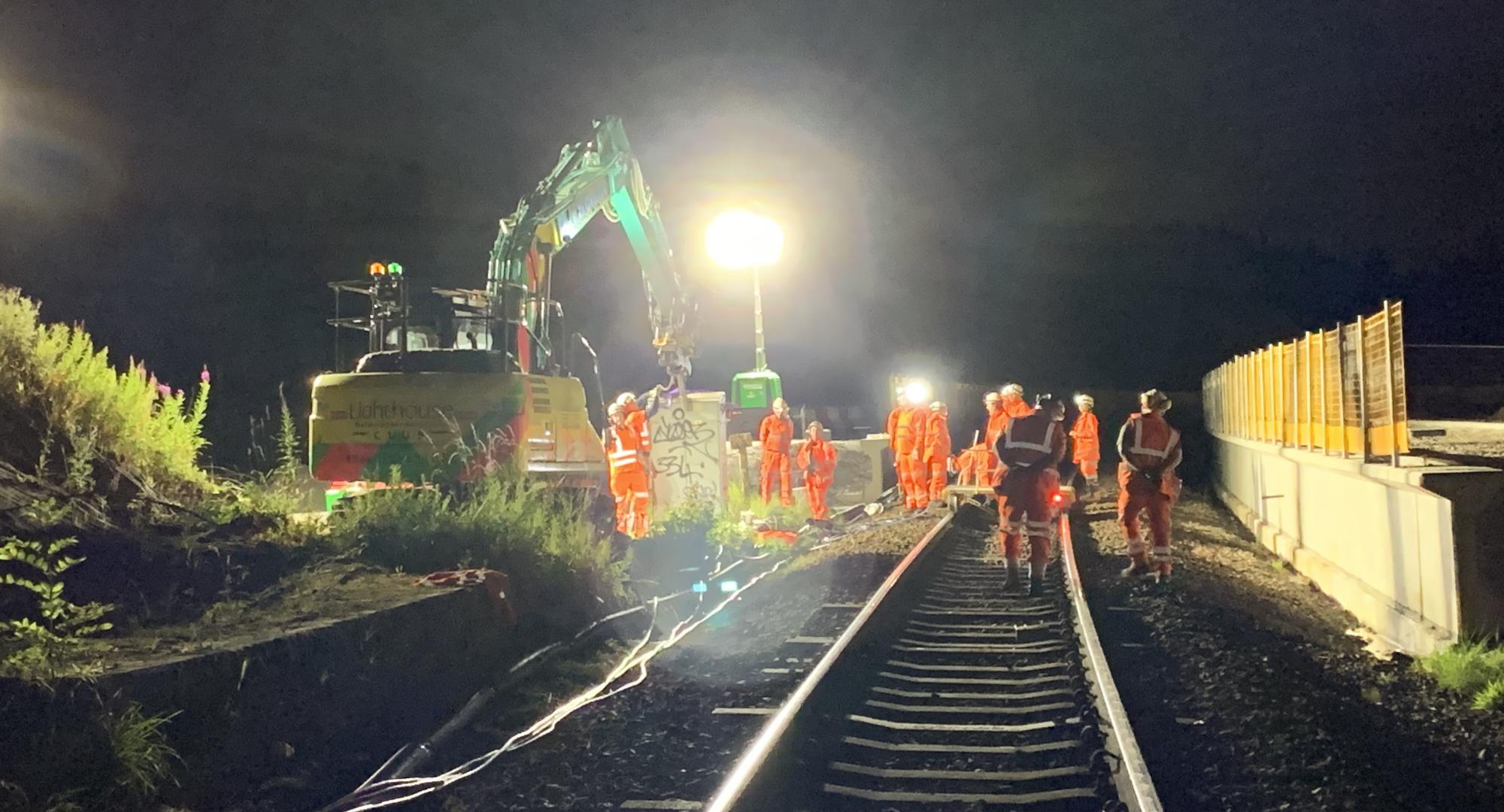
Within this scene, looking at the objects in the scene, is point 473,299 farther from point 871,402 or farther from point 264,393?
point 871,402

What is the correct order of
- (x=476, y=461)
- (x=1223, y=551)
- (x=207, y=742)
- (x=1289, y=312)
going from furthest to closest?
(x=1289, y=312) < (x=1223, y=551) < (x=476, y=461) < (x=207, y=742)

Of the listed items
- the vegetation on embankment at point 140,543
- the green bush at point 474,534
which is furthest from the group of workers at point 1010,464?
the green bush at point 474,534

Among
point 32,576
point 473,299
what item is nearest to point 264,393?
point 473,299

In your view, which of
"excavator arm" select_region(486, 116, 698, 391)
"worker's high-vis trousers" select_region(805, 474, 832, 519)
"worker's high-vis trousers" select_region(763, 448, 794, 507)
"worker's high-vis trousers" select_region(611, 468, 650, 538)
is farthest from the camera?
"worker's high-vis trousers" select_region(763, 448, 794, 507)

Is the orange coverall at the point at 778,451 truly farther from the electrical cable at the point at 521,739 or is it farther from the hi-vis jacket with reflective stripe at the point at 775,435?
the electrical cable at the point at 521,739

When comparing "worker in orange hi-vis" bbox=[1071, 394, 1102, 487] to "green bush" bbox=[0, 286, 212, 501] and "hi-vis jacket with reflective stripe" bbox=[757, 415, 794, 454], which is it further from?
"green bush" bbox=[0, 286, 212, 501]

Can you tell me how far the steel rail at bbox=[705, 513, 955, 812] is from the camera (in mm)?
3973

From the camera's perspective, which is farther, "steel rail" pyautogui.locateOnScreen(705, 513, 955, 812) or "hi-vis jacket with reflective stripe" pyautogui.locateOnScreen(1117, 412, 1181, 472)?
"hi-vis jacket with reflective stripe" pyautogui.locateOnScreen(1117, 412, 1181, 472)

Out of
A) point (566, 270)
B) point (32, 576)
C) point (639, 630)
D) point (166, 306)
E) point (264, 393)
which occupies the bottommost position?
point (639, 630)

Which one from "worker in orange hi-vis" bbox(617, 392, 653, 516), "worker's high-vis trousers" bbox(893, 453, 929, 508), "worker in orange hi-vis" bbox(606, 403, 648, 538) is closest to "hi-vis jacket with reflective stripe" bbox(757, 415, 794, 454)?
"worker's high-vis trousers" bbox(893, 453, 929, 508)

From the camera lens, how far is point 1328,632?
761 centimetres

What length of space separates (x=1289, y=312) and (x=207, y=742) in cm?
5632

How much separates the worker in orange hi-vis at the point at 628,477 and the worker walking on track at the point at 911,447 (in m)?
5.14

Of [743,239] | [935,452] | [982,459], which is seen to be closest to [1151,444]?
[935,452]
